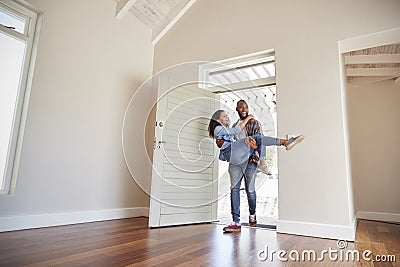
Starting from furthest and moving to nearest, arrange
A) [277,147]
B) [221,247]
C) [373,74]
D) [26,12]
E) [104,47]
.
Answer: [373,74]
[104,47]
[277,147]
[26,12]
[221,247]

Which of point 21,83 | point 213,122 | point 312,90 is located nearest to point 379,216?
point 312,90

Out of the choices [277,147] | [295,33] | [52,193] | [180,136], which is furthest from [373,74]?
[52,193]

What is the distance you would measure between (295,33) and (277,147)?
1.17 meters

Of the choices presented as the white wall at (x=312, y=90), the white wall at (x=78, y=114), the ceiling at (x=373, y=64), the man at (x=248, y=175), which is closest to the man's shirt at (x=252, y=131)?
the man at (x=248, y=175)

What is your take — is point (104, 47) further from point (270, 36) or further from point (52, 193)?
point (270, 36)

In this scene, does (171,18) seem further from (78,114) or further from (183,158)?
(183,158)

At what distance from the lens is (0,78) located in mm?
2090

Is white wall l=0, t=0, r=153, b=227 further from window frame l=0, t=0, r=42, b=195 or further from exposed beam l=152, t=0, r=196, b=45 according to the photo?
exposed beam l=152, t=0, r=196, b=45

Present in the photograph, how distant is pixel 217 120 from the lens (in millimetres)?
2801

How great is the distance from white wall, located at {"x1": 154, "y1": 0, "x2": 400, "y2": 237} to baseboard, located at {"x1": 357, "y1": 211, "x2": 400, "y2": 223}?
1.48 m

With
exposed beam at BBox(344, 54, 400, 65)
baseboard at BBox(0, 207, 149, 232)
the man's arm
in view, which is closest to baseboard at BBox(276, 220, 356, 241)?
the man's arm

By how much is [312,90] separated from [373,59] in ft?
4.19

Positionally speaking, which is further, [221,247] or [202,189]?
[202,189]

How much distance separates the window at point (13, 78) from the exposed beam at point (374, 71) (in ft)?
12.4
